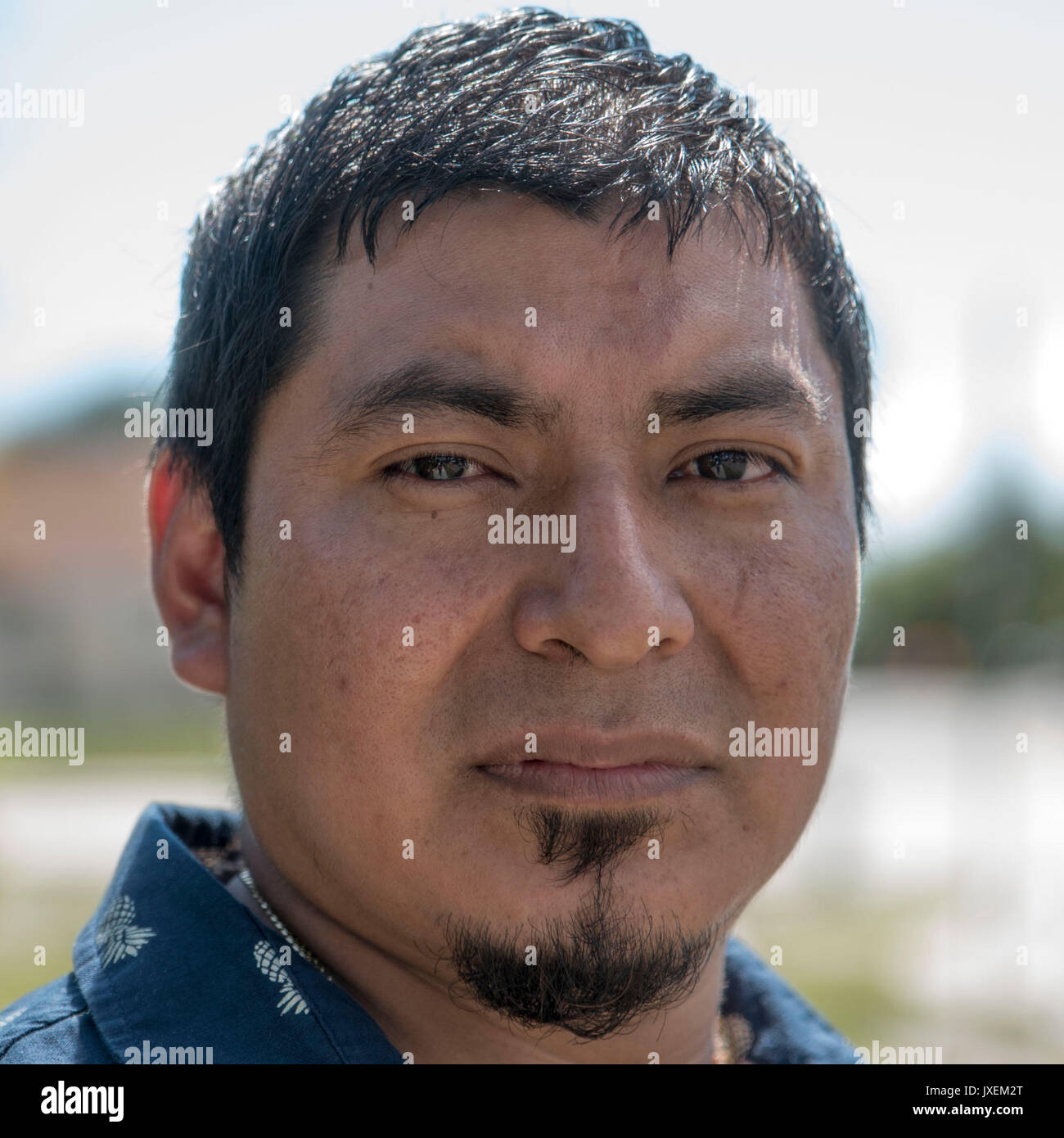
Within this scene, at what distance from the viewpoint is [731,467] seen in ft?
6.70

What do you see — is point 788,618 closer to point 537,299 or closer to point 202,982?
point 537,299

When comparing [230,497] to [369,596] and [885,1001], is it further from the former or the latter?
[885,1001]

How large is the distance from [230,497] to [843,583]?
1.12 metres

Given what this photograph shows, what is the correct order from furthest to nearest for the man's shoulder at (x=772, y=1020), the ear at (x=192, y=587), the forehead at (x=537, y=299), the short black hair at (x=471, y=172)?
1. the man's shoulder at (x=772, y=1020)
2. the ear at (x=192, y=587)
3. the short black hair at (x=471, y=172)
4. the forehead at (x=537, y=299)

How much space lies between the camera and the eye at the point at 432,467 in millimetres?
1928

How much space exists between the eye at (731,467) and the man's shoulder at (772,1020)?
1.26 metres

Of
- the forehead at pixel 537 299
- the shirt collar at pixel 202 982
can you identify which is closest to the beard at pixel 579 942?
the shirt collar at pixel 202 982

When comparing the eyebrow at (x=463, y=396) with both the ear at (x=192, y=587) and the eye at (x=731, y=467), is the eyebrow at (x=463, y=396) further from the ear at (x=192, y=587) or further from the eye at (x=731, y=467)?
the ear at (x=192, y=587)

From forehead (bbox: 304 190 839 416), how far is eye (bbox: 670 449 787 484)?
6.3 inches

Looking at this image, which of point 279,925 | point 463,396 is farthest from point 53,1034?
point 463,396

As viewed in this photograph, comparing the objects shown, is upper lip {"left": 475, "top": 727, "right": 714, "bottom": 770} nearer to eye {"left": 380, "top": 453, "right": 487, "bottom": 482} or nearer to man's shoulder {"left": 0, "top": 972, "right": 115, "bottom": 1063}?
eye {"left": 380, "top": 453, "right": 487, "bottom": 482}

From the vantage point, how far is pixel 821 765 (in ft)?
6.97

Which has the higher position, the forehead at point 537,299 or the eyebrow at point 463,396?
the forehead at point 537,299

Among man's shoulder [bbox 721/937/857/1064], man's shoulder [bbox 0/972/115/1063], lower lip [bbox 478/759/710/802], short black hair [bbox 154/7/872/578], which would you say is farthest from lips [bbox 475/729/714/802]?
man's shoulder [bbox 721/937/857/1064]
